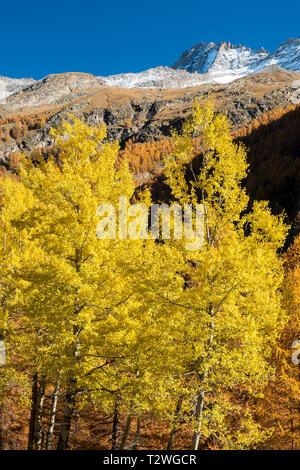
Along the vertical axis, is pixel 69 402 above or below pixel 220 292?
below

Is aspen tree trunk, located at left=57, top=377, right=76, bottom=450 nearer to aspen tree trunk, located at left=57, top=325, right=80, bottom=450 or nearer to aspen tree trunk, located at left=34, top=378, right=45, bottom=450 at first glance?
aspen tree trunk, located at left=57, top=325, right=80, bottom=450

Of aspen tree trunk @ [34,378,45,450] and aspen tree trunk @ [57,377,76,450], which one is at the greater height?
aspen tree trunk @ [57,377,76,450]

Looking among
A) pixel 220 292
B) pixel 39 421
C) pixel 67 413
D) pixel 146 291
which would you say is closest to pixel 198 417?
pixel 220 292

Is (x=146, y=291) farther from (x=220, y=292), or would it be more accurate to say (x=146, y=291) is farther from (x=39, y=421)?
(x=39, y=421)

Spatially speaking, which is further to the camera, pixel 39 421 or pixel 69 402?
pixel 39 421

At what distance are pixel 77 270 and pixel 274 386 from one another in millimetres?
9903

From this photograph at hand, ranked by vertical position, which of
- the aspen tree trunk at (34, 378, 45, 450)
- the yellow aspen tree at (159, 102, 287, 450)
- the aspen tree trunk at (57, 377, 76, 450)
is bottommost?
the aspen tree trunk at (34, 378, 45, 450)

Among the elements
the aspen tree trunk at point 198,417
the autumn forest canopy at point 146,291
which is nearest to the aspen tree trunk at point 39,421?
the autumn forest canopy at point 146,291

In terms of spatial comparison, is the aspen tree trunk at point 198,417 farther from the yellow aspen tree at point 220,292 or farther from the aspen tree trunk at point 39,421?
the aspen tree trunk at point 39,421

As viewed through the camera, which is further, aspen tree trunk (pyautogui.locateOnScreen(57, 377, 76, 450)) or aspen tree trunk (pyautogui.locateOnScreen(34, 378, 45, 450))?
aspen tree trunk (pyautogui.locateOnScreen(34, 378, 45, 450))

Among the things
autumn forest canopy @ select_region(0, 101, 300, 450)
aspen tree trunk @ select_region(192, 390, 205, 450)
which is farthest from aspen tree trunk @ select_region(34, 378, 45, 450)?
aspen tree trunk @ select_region(192, 390, 205, 450)

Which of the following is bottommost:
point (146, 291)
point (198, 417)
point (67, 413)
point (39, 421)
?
point (39, 421)

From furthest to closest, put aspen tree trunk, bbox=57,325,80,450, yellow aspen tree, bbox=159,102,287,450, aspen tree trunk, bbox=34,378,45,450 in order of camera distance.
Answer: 1. aspen tree trunk, bbox=34,378,45,450
2. aspen tree trunk, bbox=57,325,80,450
3. yellow aspen tree, bbox=159,102,287,450

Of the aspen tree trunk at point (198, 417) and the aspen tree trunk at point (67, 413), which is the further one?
the aspen tree trunk at point (67, 413)
